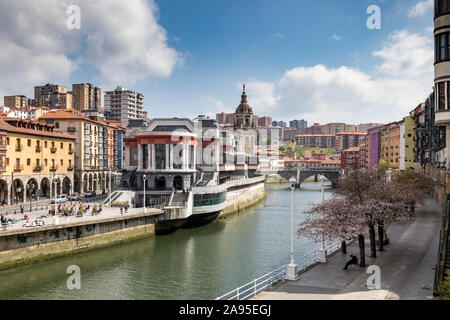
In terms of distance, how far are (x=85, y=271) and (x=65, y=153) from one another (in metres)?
47.7

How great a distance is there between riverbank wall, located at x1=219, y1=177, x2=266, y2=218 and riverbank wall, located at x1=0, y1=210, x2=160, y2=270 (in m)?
23.0

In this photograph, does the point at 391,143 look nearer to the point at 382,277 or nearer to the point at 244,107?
the point at 244,107

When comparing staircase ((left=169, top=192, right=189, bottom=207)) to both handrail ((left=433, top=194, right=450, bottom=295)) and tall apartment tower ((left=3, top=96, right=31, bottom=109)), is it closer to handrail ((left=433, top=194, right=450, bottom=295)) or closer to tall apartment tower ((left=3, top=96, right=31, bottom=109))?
handrail ((left=433, top=194, right=450, bottom=295))

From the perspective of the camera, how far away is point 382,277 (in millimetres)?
25297

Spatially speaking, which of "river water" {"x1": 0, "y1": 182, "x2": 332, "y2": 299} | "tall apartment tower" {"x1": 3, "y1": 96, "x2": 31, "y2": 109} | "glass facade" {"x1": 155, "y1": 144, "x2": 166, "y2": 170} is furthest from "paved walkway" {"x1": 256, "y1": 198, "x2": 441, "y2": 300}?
"tall apartment tower" {"x1": 3, "y1": 96, "x2": 31, "y2": 109}

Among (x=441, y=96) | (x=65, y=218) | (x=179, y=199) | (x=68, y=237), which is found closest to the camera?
(x=441, y=96)

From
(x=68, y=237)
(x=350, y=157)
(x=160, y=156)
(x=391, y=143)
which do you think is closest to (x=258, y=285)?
(x=68, y=237)

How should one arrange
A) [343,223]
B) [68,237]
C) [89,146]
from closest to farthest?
[343,223] < [68,237] < [89,146]

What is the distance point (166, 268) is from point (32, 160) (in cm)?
4103

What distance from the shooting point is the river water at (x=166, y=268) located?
30.4 meters

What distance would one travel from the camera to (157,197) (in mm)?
58375

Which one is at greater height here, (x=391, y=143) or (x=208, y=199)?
(x=391, y=143)

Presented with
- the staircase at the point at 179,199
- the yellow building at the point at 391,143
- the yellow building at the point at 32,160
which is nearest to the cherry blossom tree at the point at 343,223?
the staircase at the point at 179,199

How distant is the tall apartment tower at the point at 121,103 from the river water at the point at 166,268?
4588 inches
